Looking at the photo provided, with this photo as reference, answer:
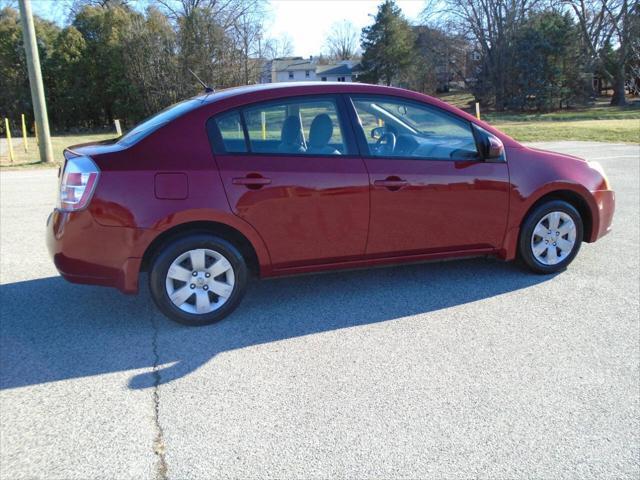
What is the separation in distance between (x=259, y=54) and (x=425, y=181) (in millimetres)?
28481

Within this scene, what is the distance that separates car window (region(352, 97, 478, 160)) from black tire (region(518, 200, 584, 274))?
0.80 meters

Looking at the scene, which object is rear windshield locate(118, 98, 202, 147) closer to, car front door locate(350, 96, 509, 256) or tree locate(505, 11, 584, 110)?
car front door locate(350, 96, 509, 256)

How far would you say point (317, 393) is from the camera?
3.25m

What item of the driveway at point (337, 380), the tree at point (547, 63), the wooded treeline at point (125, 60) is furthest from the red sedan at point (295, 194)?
the tree at point (547, 63)

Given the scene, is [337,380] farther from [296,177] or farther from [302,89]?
[302,89]

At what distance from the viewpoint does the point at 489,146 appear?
15.1ft

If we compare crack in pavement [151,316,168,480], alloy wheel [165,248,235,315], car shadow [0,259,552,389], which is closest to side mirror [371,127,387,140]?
car shadow [0,259,552,389]

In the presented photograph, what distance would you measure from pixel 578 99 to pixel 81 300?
4378cm

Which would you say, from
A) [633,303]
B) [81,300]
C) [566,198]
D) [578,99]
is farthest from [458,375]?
[578,99]

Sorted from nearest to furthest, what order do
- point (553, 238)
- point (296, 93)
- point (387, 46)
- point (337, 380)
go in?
point (337, 380), point (296, 93), point (553, 238), point (387, 46)

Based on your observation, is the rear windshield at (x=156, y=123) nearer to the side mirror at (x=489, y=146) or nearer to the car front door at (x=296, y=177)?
the car front door at (x=296, y=177)

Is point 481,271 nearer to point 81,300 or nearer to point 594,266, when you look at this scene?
point 594,266

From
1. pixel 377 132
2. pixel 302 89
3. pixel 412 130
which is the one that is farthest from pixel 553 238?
pixel 302 89

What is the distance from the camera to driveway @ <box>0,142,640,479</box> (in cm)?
269
